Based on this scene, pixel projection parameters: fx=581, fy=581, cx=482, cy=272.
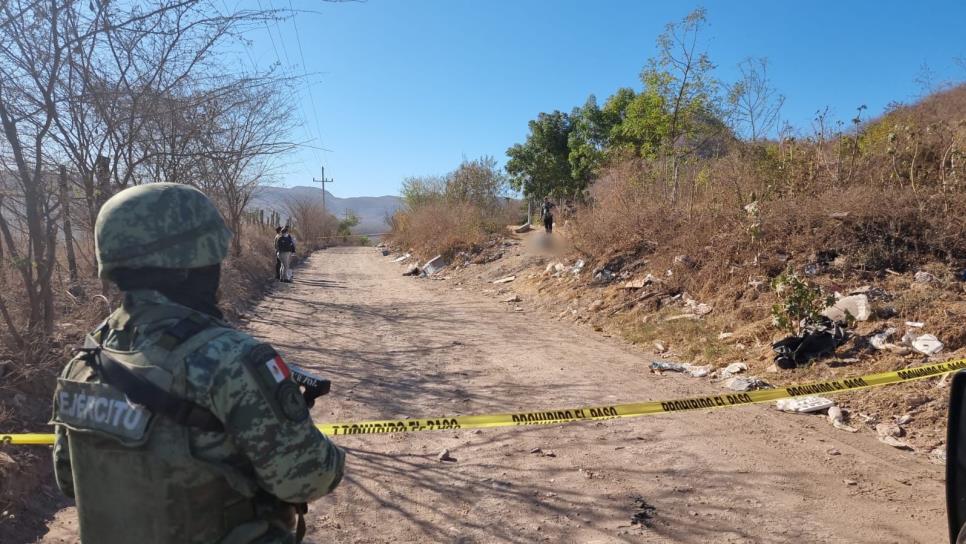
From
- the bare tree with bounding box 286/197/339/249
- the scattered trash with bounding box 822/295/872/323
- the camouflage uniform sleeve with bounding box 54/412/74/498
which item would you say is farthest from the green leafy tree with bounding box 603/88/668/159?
the bare tree with bounding box 286/197/339/249

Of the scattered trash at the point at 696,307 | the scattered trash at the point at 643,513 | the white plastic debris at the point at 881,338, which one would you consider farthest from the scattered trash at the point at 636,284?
the scattered trash at the point at 643,513

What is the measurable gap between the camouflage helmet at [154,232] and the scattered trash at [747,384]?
517cm

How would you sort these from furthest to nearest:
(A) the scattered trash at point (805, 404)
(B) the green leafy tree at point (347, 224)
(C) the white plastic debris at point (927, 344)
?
(B) the green leafy tree at point (347, 224)
(C) the white plastic debris at point (927, 344)
(A) the scattered trash at point (805, 404)

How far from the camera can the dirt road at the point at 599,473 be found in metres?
3.12

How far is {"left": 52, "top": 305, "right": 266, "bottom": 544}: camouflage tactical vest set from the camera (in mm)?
1367

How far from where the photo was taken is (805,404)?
4.86 meters

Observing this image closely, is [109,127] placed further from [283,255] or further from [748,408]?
[283,255]

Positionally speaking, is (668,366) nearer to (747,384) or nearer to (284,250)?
(747,384)

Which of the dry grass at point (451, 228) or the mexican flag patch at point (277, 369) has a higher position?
the dry grass at point (451, 228)

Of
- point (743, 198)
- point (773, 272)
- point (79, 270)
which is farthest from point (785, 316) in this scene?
point (79, 270)

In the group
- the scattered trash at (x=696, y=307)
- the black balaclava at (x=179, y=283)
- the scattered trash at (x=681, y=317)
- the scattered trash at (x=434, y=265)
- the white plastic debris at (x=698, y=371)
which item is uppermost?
the black balaclava at (x=179, y=283)

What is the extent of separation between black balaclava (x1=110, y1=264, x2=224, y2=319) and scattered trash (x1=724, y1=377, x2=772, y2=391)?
514 cm

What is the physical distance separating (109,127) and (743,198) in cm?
932

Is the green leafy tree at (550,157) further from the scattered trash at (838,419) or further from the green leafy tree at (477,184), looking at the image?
the scattered trash at (838,419)
